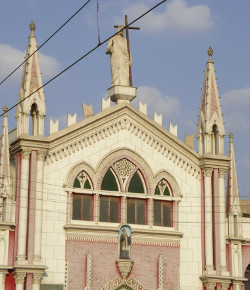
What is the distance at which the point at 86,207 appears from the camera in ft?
117

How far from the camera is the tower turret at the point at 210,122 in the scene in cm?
3794

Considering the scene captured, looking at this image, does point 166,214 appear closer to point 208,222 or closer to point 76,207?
point 208,222

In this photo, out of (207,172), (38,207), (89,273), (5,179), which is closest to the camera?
(38,207)

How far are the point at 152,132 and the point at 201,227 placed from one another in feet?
15.6

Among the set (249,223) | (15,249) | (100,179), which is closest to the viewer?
(15,249)

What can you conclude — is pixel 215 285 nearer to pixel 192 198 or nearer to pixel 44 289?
pixel 192 198

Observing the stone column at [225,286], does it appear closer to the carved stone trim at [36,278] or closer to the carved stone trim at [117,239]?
the carved stone trim at [117,239]

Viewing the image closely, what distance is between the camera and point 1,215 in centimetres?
3394

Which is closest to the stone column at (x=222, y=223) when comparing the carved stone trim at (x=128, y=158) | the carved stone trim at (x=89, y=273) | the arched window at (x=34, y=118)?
the carved stone trim at (x=128, y=158)

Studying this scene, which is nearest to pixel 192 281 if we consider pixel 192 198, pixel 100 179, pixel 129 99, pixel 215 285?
pixel 215 285

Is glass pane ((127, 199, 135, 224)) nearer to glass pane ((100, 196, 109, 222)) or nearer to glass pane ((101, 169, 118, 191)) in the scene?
glass pane ((101, 169, 118, 191))

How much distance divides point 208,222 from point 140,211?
3.13 m

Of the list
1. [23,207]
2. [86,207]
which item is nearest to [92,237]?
[86,207]

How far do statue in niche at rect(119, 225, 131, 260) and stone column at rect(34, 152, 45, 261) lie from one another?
367cm
